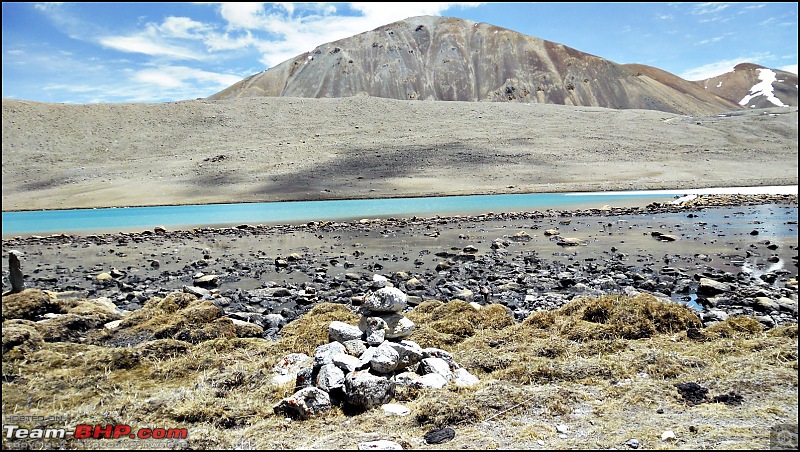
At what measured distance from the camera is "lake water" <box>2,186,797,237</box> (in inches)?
1142

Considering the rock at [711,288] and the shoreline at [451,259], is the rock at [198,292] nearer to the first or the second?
the shoreline at [451,259]

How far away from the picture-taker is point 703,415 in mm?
4883

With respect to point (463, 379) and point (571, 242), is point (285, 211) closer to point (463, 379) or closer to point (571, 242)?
point (571, 242)

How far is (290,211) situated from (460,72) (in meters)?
136

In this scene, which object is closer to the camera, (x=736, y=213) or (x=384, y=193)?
(x=736, y=213)

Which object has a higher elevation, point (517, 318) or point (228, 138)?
point (228, 138)

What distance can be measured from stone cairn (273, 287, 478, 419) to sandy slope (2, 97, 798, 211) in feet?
115

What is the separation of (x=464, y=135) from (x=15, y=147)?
53.3 m

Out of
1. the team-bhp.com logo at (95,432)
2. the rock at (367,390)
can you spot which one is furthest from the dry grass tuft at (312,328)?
the team-bhp.com logo at (95,432)

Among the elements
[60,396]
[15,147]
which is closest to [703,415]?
[60,396]

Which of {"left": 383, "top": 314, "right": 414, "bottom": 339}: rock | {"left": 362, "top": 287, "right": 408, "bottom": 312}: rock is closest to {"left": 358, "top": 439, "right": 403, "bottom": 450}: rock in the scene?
{"left": 383, "top": 314, "right": 414, "bottom": 339}: rock

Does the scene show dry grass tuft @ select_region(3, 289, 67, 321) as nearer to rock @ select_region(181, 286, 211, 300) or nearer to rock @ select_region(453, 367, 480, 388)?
rock @ select_region(181, 286, 211, 300)

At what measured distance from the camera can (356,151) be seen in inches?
2223

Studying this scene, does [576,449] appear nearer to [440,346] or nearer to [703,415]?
[703,415]
